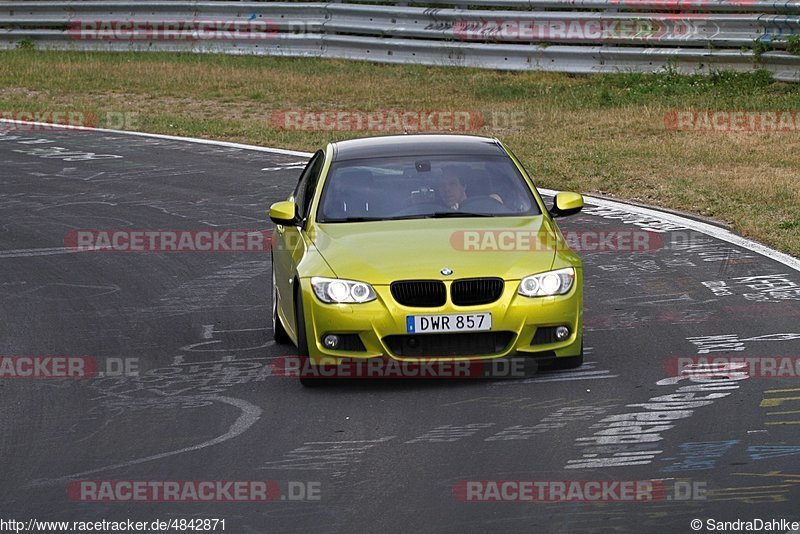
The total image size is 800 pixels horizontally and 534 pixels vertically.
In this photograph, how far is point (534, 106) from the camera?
21828 millimetres

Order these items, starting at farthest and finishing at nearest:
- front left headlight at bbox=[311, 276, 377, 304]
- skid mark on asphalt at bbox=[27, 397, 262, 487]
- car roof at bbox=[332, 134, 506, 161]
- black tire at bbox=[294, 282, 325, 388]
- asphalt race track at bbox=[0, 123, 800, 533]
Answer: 1. car roof at bbox=[332, 134, 506, 161]
2. black tire at bbox=[294, 282, 325, 388]
3. front left headlight at bbox=[311, 276, 377, 304]
4. skid mark on asphalt at bbox=[27, 397, 262, 487]
5. asphalt race track at bbox=[0, 123, 800, 533]

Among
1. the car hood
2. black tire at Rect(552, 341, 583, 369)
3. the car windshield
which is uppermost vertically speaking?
the car windshield

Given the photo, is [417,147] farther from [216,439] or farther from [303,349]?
[216,439]

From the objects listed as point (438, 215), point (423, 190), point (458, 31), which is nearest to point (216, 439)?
point (438, 215)

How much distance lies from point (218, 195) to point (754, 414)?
9414mm

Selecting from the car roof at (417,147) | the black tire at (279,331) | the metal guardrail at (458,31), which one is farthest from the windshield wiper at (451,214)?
the metal guardrail at (458,31)

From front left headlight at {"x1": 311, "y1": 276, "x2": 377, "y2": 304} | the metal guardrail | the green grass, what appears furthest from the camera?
the metal guardrail

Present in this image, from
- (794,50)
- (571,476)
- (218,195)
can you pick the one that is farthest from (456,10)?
(571,476)

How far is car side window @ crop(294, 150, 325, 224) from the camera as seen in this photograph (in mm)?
10203

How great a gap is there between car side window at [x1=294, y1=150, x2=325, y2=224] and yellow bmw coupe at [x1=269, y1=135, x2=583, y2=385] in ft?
0.74

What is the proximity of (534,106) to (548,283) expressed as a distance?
1322 centimetres

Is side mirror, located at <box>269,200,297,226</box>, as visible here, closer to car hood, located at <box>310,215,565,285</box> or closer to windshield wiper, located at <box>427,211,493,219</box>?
car hood, located at <box>310,215,565,285</box>

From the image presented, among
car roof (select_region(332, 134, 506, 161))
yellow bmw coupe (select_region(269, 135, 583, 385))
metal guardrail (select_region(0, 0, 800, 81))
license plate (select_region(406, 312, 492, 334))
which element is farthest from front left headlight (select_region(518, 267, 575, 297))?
metal guardrail (select_region(0, 0, 800, 81))

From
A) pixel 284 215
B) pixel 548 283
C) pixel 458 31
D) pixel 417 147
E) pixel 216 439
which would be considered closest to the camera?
pixel 216 439
